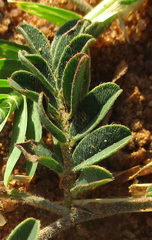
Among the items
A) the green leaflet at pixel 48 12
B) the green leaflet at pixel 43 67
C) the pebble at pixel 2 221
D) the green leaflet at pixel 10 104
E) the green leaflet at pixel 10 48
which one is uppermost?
the green leaflet at pixel 48 12

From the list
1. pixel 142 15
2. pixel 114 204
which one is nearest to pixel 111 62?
pixel 142 15

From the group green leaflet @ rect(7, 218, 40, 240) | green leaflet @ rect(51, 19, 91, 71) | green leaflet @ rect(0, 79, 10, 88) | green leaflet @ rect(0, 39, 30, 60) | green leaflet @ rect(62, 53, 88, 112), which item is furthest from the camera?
green leaflet @ rect(0, 39, 30, 60)

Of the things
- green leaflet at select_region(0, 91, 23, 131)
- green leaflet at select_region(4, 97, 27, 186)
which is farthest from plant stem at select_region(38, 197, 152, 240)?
green leaflet at select_region(0, 91, 23, 131)

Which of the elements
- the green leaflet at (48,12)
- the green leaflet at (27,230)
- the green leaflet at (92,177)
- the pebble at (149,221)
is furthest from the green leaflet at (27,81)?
the pebble at (149,221)

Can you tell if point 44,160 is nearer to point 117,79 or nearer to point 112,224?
point 112,224

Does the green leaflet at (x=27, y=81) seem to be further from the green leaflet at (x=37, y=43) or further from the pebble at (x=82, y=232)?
the pebble at (x=82, y=232)

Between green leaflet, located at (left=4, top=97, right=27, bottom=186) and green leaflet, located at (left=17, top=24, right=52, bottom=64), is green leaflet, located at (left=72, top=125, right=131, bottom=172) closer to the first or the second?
green leaflet, located at (left=4, top=97, right=27, bottom=186)

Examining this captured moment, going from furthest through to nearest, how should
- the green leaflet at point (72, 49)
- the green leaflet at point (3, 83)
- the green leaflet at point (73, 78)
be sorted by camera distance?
the green leaflet at point (3, 83)
the green leaflet at point (72, 49)
the green leaflet at point (73, 78)
